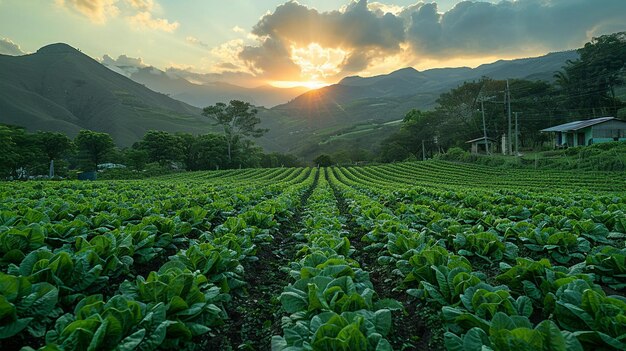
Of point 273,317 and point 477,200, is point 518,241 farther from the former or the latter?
point 477,200

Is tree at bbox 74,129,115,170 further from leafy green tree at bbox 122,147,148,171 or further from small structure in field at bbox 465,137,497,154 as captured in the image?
small structure in field at bbox 465,137,497,154

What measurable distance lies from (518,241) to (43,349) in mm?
7516

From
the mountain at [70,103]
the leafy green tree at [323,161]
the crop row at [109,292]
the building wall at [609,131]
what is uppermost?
the mountain at [70,103]

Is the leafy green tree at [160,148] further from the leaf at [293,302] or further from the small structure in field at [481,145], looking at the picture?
the leaf at [293,302]

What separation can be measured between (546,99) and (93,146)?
87.2 m

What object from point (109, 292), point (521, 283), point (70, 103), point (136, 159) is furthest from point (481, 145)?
point (70, 103)

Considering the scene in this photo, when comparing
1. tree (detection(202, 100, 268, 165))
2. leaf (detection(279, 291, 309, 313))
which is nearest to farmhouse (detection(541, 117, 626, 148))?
leaf (detection(279, 291, 309, 313))

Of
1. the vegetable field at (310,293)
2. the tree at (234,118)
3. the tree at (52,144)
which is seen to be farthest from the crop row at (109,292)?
the tree at (234,118)

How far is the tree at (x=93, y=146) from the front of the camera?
6294 cm

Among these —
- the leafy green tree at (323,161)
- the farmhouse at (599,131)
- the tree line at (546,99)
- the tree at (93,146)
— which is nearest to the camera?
the farmhouse at (599,131)

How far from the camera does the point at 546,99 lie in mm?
65250

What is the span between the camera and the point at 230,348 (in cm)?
377

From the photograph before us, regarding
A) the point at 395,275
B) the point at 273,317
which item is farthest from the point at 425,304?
the point at 273,317

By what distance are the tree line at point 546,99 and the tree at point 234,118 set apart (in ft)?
150
